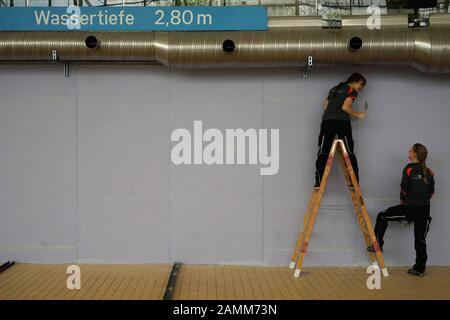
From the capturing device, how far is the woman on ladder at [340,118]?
19.4 feet

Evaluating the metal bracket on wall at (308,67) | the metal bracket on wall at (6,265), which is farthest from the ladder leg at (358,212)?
the metal bracket on wall at (6,265)

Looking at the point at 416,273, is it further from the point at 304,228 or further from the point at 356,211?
the point at 304,228

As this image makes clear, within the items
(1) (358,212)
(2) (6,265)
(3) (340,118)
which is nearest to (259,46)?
(3) (340,118)

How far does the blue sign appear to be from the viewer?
5.93 m

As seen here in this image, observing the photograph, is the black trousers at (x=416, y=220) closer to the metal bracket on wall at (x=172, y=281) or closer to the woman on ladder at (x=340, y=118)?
the woman on ladder at (x=340, y=118)

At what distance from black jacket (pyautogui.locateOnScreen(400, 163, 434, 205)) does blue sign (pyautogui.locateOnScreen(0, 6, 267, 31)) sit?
255 centimetres

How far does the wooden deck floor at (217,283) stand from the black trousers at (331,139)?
49.8 inches

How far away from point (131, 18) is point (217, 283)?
11.4 ft

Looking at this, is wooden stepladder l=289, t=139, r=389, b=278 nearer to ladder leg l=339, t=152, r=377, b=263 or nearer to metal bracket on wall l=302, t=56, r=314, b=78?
ladder leg l=339, t=152, r=377, b=263

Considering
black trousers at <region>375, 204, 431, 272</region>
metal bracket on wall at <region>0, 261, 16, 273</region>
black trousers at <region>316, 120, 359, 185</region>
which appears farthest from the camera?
metal bracket on wall at <region>0, 261, 16, 273</region>

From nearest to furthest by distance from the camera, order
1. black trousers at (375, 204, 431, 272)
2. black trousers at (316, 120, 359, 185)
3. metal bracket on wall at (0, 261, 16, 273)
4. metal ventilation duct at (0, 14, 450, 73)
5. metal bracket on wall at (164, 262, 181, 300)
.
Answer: metal bracket on wall at (164, 262, 181, 300) < metal ventilation duct at (0, 14, 450, 73) < black trousers at (375, 204, 431, 272) < black trousers at (316, 120, 359, 185) < metal bracket on wall at (0, 261, 16, 273)

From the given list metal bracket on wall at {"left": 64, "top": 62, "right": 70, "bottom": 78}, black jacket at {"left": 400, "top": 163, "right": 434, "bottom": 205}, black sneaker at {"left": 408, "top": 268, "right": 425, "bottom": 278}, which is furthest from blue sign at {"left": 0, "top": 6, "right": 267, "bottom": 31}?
black sneaker at {"left": 408, "top": 268, "right": 425, "bottom": 278}
